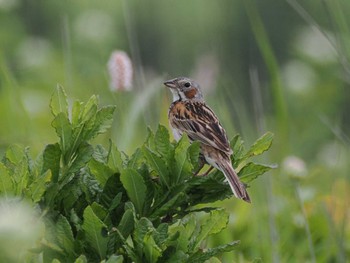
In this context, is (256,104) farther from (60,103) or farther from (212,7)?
(212,7)

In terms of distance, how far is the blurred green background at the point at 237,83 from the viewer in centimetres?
413

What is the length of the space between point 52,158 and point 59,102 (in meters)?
0.16

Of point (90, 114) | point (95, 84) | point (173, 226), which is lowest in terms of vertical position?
point (173, 226)

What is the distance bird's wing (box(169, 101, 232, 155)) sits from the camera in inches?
143

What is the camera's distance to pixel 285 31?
9070 millimetres

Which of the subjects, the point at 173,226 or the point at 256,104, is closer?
the point at 173,226

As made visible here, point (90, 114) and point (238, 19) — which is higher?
point (238, 19)

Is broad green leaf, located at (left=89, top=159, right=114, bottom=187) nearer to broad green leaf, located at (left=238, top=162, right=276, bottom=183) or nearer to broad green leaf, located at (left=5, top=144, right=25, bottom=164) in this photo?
broad green leaf, located at (left=5, top=144, right=25, bottom=164)

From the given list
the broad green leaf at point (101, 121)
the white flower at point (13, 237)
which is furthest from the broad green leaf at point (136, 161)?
the white flower at point (13, 237)

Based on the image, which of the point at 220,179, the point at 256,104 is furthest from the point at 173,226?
the point at 256,104

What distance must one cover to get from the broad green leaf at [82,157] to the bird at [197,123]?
23.8 inches

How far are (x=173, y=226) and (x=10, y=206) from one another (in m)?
0.50

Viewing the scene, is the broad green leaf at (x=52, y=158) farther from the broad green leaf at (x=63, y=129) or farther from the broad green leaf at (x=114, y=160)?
the broad green leaf at (x=114, y=160)

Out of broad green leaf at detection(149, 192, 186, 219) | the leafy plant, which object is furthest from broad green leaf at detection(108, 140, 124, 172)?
broad green leaf at detection(149, 192, 186, 219)
